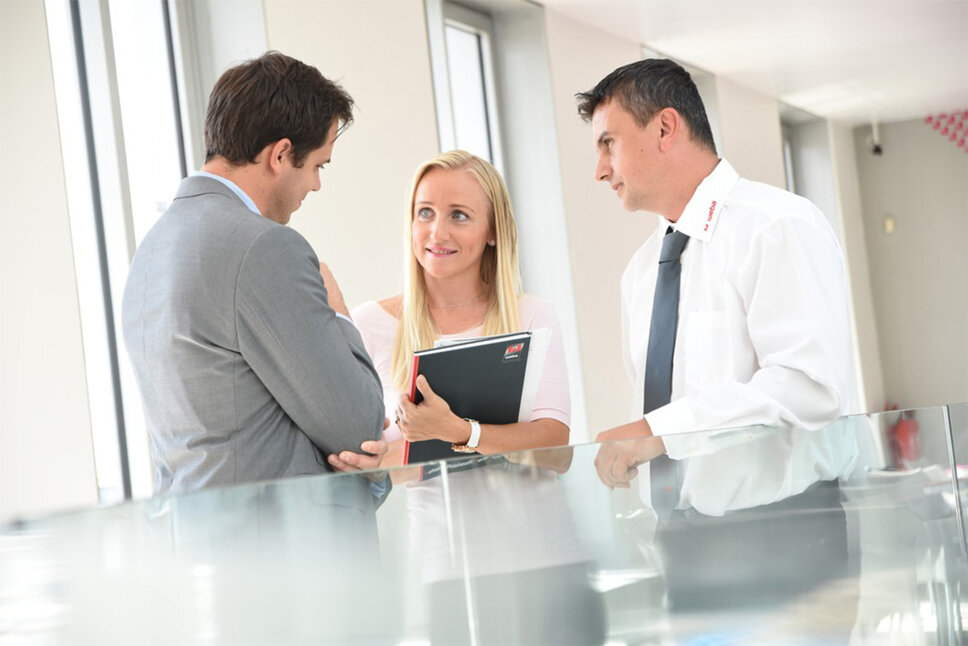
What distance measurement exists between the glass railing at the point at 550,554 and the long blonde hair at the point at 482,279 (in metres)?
1.17

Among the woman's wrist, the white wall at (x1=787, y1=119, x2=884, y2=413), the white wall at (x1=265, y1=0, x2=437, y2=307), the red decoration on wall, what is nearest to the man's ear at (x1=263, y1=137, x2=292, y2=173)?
the woman's wrist

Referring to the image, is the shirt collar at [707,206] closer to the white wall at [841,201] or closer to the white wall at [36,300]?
the white wall at [36,300]

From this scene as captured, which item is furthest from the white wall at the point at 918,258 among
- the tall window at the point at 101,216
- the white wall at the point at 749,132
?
Result: the tall window at the point at 101,216

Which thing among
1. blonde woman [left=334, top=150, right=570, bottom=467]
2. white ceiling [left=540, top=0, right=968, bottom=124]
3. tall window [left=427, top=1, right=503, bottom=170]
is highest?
white ceiling [left=540, top=0, right=968, bottom=124]

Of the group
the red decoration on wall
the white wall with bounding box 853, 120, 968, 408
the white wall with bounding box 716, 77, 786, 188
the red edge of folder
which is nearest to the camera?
the red edge of folder

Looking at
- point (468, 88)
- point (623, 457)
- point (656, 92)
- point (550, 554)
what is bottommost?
point (550, 554)

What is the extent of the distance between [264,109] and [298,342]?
40 cm

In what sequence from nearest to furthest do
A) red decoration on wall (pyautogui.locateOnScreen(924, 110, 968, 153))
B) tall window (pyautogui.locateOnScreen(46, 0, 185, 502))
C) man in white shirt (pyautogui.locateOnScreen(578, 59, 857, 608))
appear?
1. man in white shirt (pyautogui.locateOnScreen(578, 59, 857, 608))
2. tall window (pyautogui.locateOnScreen(46, 0, 185, 502))
3. red decoration on wall (pyautogui.locateOnScreen(924, 110, 968, 153))

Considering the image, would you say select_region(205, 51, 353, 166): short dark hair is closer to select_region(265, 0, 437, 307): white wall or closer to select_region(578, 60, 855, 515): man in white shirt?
select_region(578, 60, 855, 515): man in white shirt

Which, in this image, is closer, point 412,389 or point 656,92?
point 412,389

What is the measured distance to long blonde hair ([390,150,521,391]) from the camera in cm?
245

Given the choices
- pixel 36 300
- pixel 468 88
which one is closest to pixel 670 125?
pixel 36 300

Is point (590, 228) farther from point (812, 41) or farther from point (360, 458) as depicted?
point (360, 458)

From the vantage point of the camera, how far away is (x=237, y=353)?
149 cm
